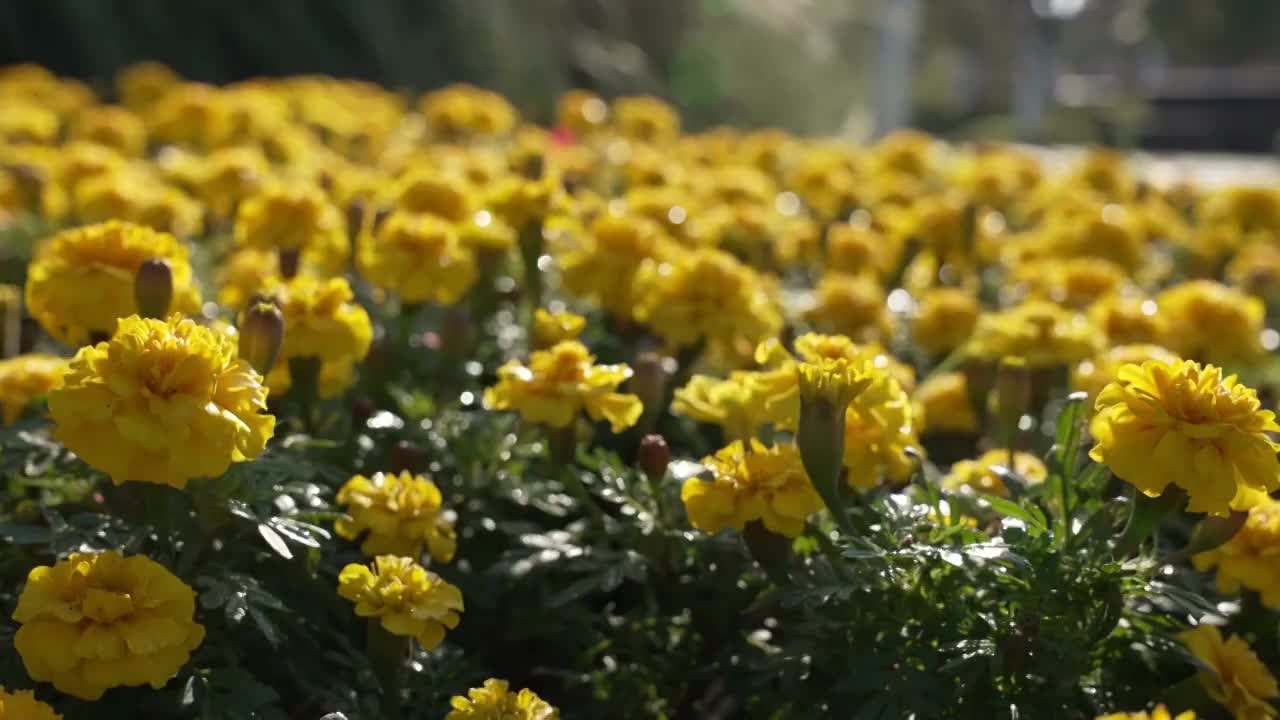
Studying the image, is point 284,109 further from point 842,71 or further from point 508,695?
point 842,71

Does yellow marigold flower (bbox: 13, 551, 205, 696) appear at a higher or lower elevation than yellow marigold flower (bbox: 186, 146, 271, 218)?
lower

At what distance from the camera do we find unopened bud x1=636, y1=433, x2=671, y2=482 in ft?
5.89

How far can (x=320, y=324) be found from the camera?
1.92 metres

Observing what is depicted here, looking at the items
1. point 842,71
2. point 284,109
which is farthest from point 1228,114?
point 284,109

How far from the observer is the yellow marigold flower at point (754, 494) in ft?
5.42

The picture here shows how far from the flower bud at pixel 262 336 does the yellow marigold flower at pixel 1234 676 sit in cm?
118

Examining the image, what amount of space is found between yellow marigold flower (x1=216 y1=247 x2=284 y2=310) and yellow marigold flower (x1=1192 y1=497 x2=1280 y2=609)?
Result: 1460 mm

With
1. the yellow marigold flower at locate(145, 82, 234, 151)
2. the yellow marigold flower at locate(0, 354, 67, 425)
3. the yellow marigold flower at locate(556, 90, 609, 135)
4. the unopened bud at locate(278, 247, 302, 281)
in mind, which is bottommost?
the yellow marigold flower at locate(0, 354, 67, 425)

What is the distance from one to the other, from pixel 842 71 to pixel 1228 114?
41.6 ft

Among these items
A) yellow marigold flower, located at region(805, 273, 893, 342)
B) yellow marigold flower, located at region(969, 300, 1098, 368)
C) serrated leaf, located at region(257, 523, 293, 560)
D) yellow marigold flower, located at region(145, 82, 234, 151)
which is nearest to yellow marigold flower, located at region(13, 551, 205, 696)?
serrated leaf, located at region(257, 523, 293, 560)

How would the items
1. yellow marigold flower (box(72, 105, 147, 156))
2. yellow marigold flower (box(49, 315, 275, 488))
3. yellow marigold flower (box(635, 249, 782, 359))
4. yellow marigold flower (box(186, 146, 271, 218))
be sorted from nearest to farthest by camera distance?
yellow marigold flower (box(49, 315, 275, 488)), yellow marigold flower (box(635, 249, 782, 359)), yellow marigold flower (box(186, 146, 271, 218)), yellow marigold flower (box(72, 105, 147, 156))

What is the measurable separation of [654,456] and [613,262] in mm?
773

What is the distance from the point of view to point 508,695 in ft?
4.85

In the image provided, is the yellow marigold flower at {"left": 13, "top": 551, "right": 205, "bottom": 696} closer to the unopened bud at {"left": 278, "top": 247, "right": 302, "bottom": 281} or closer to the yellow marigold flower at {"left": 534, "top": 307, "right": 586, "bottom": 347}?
the yellow marigold flower at {"left": 534, "top": 307, "right": 586, "bottom": 347}
